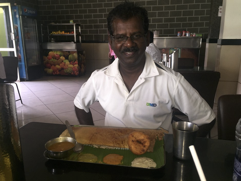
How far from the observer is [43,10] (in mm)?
6777

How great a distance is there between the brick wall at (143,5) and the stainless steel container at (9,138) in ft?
19.0

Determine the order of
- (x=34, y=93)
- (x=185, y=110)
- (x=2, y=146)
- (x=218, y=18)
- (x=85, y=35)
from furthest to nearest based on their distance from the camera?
1. (x=85, y=35)
2. (x=218, y=18)
3. (x=34, y=93)
4. (x=185, y=110)
5. (x=2, y=146)

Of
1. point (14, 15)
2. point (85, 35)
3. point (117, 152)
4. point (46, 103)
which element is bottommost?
point (46, 103)

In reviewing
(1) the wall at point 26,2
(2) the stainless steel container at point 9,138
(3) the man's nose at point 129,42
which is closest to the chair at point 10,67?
(1) the wall at point 26,2

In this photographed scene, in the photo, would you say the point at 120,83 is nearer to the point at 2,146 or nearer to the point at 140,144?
the point at 140,144

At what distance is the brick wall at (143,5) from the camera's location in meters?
5.87

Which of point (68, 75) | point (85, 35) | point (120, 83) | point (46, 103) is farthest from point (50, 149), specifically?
point (85, 35)

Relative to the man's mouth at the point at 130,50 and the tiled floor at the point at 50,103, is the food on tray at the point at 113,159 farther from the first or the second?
the tiled floor at the point at 50,103

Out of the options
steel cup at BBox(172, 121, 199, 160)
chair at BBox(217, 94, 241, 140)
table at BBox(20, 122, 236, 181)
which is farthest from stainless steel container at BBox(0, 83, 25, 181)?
chair at BBox(217, 94, 241, 140)

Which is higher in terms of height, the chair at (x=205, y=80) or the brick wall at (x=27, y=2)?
the brick wall at (x=27, y=2)

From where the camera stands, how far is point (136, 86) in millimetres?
1167

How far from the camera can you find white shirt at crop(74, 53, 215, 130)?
1.12 metres

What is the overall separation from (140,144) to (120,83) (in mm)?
490

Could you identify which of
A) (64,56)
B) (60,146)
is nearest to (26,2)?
(64,56)
